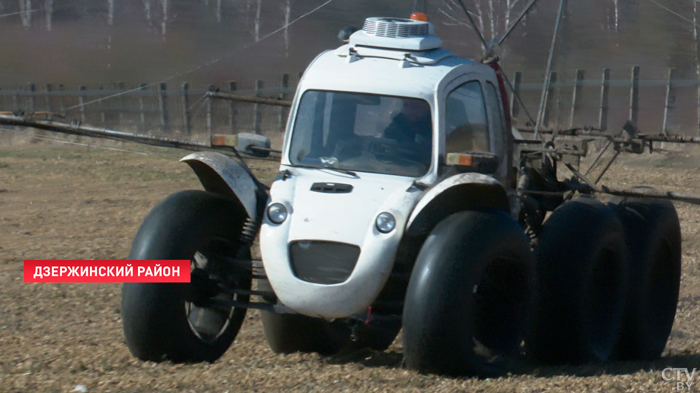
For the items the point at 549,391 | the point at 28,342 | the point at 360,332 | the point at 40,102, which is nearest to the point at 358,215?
the point at 360,332

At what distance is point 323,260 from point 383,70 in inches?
61.1

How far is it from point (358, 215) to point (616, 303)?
104 inches

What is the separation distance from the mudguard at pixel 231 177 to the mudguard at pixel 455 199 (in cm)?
118

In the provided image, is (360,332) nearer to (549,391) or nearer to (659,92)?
(549,391)

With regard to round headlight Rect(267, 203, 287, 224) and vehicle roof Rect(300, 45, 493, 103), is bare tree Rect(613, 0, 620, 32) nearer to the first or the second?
vehicle roof Rect(300, 45, 493, 103)

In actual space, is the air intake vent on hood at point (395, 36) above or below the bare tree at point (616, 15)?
above

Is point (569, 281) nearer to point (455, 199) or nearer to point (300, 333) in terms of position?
point (455, 199)

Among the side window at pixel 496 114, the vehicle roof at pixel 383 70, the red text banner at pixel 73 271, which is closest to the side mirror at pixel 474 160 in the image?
the vehicle roof at pixel 383 70

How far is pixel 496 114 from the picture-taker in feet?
24.6

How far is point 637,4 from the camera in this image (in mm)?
32469

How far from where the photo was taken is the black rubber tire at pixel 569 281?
7.17 metres

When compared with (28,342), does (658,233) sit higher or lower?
higher

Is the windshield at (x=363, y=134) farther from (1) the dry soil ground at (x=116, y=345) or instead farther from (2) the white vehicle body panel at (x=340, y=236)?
(1) the dry soil ground at (x=116, y=345)

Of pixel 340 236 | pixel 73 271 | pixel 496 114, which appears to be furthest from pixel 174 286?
pixel 73 271
